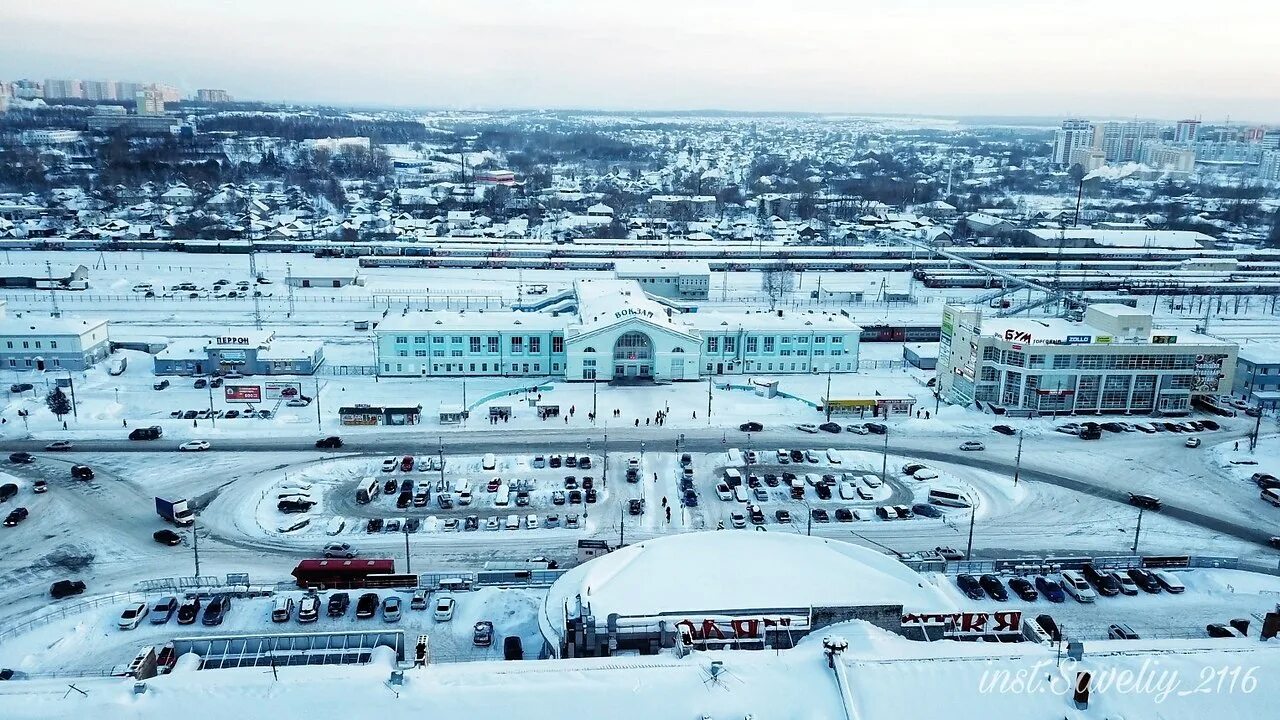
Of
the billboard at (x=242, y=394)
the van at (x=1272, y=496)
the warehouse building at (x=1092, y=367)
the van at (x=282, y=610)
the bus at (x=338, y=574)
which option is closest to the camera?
the van at (x=282, y=610)

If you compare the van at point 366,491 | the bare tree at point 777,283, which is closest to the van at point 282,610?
the van at point 366,491

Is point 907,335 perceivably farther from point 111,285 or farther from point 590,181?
point 590,181

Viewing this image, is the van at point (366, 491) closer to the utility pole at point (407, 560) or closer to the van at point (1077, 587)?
the utility pole at point (407, 560)

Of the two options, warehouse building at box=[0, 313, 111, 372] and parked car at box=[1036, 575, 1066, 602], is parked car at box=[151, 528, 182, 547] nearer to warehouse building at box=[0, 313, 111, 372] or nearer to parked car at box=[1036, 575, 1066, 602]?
warehouse building at box=[0, 313, 111, 372]

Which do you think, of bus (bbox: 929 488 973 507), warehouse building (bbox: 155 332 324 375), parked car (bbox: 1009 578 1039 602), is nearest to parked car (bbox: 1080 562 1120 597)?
parked car (bbox: 1009 578 1039 602)

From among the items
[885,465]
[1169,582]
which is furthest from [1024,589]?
[885,465]

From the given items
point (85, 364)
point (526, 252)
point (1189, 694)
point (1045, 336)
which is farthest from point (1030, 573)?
point (526, 252)
